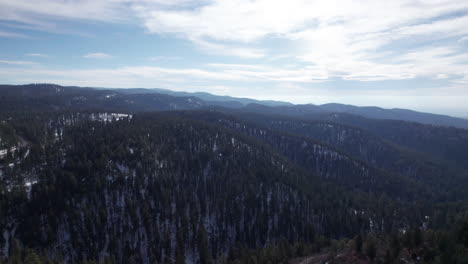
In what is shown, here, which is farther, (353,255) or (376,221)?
(376,221)

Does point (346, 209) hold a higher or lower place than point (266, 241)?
higher

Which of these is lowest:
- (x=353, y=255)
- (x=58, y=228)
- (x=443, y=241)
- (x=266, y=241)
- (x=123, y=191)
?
(x=266, y=241)

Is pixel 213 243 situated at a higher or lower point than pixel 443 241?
lower

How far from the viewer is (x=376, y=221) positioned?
A: 106m

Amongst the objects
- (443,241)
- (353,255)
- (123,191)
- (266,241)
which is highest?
(443,241)

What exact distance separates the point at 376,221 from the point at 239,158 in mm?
72616

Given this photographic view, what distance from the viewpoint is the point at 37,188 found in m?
91.4

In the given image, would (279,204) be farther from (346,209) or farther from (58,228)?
(58,228)

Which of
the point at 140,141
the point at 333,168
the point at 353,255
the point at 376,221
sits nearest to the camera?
the point at 353,255

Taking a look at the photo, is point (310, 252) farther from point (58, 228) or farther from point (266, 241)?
point (58, 228)

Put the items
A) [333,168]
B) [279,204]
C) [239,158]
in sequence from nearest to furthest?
[279,204]
[239,158]
[333,168]

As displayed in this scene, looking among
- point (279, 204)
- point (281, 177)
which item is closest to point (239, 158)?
point (281, 177)

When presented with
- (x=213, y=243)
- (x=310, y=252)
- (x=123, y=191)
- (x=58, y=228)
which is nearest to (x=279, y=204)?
A: (x=213, y=243)

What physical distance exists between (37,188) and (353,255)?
105 meters
